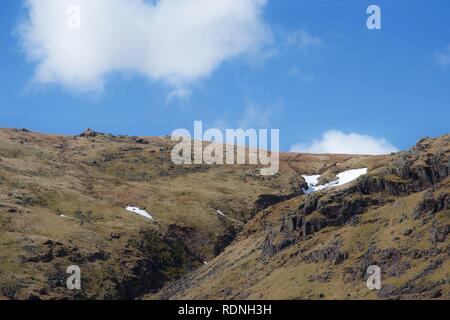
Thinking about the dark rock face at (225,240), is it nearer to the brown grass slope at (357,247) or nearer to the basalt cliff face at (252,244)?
the basalt cliff face at (252,244)

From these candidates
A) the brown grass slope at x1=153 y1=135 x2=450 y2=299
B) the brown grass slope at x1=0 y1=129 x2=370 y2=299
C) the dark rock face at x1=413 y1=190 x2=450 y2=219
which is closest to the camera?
the brown grass slope at x1=153 y1=135 x2=450 y2=299

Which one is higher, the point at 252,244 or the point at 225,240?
the point at 225,240

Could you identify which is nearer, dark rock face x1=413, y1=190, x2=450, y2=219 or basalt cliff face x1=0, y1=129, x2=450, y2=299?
basalt cliff face x1=0, y1=129, x2=450, y2=299

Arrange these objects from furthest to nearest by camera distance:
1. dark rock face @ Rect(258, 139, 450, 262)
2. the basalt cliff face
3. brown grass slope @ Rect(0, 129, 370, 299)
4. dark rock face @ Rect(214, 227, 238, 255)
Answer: dark rock face @ Rect(214, 227, 238, 255) < brown grass slope @ Rect(0, 129, 370, 299) < dark rock face @ Rect(258, 139, 450, 262) < the basalt cliff face

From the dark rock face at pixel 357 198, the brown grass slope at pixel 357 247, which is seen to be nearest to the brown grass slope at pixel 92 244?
the brown grass slope at pixel 357 247

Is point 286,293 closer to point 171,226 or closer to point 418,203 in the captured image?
point 418,203

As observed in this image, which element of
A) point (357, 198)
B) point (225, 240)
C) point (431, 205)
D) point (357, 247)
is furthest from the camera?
point (225, 240)

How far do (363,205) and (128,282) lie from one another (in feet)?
164

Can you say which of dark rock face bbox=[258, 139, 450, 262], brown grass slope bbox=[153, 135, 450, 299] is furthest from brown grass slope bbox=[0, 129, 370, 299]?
dark rock face bbox=[258, 139, 450, 262]

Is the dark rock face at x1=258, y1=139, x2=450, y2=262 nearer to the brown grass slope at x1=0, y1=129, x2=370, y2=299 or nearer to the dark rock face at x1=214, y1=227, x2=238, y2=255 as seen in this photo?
the brown grass slope at x1=0, y1=129, x2=370, y2=299

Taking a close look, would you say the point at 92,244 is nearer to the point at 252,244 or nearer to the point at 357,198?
the point at 252,244

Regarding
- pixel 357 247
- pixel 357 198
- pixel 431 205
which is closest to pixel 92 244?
pixel 357 198

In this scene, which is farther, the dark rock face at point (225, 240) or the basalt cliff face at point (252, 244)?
the dark rock face at point (225, 240)
